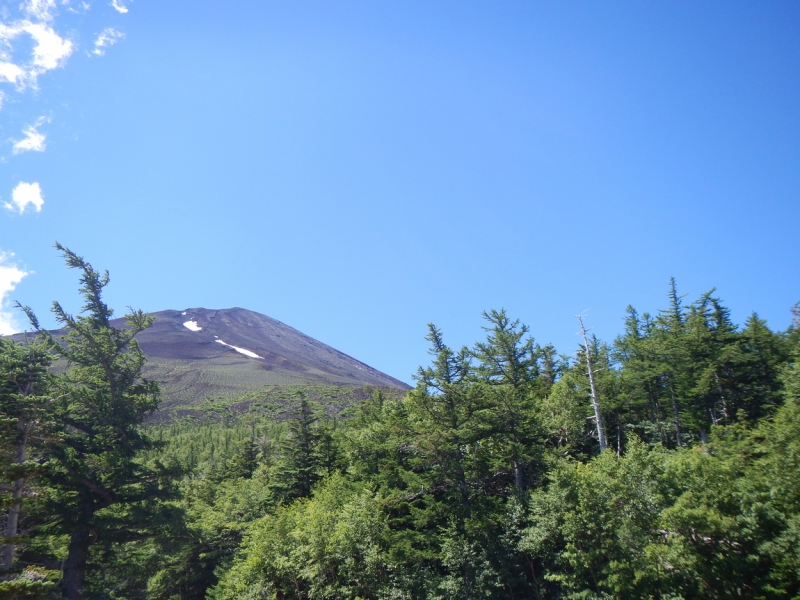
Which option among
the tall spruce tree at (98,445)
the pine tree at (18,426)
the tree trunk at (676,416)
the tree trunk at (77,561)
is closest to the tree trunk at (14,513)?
the pine tree at (18,426)

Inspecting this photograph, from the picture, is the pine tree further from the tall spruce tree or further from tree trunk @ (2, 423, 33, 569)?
the tall spruce tree

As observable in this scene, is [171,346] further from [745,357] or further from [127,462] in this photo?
[745,357]

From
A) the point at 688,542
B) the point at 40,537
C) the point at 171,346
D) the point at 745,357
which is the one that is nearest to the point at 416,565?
the point at 688,542

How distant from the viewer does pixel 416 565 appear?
20516 millimetres

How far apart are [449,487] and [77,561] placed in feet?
59.3

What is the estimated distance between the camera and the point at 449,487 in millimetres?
22859

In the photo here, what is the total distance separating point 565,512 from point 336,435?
24818 mm

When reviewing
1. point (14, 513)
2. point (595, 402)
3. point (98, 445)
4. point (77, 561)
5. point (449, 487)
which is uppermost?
point (595, 402)

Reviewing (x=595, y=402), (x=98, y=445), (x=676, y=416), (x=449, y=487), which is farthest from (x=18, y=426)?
(x=676, y=416)

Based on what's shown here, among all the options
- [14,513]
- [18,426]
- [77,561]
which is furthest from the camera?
[77,561]

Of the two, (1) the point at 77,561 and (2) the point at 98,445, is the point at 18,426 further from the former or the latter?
(1) the point at 77,561

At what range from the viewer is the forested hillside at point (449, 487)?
13.3m

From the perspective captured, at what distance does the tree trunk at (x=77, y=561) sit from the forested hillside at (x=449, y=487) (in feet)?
0.30

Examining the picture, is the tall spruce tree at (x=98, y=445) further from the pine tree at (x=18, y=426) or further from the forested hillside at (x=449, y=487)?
the pine tree at (x=18, y=426)
